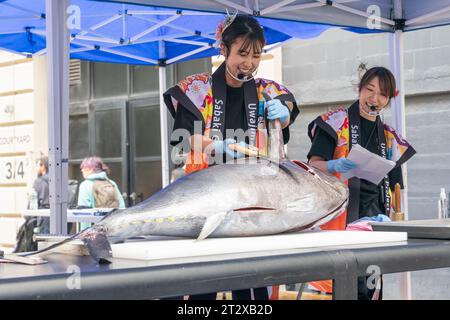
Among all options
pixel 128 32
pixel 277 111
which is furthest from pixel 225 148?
pixel 128 32

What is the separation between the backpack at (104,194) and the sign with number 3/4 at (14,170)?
12.6ft

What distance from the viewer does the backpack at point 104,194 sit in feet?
26.1

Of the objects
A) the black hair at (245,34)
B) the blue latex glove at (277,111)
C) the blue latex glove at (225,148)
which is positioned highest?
the black hair at (245,34)

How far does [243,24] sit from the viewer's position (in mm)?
2828

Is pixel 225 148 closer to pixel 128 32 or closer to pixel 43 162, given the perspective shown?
pixel 128 32

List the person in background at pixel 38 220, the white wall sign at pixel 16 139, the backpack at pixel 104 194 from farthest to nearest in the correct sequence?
the white wall sign at pixel 16 139 < the person in background at pixel 38 220 < the backpack at pixel 104 194

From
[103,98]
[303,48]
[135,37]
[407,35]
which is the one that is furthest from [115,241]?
[103,98]

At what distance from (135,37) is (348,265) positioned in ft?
16.8

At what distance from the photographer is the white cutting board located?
5.22ft

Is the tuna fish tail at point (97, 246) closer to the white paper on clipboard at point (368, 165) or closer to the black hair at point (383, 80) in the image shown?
the white paper on clipboard at point (368, 165)

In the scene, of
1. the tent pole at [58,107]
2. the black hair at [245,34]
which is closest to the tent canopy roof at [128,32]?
the tent pole at [58,107]

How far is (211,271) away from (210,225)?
351mm

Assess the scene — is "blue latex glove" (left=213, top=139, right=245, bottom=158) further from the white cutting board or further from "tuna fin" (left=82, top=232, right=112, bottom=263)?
"tuna fin" (left=82, top=232, right=112, bottom=263)

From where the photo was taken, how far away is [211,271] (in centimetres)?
146
